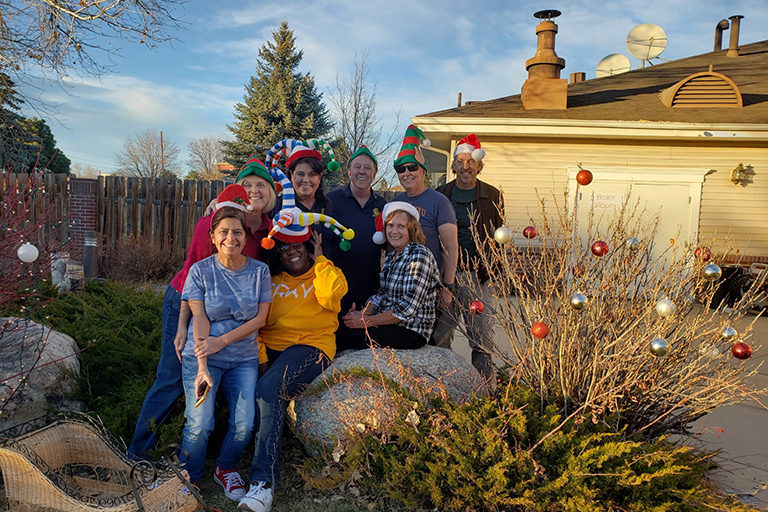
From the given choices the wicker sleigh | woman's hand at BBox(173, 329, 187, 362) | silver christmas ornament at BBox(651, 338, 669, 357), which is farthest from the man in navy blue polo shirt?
silver christmas ornament at BBox(651, 338, 669, 357)

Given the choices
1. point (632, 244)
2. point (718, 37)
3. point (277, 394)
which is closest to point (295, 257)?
point (277, 394)

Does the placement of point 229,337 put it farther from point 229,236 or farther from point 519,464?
point 519,464

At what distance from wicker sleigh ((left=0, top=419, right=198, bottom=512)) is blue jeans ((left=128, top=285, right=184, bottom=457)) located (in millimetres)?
182

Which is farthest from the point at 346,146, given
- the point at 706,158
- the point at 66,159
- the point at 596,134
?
the point at 66,159

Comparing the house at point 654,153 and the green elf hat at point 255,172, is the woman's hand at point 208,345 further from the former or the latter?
the house at point 654,153

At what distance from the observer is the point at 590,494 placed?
7.50 feet

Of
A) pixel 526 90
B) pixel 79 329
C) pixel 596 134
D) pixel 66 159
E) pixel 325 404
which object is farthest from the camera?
pixel 66 159

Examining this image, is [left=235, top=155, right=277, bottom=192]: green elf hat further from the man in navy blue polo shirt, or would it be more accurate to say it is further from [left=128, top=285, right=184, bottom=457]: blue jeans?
[left=128, top=285, right=184, bottom=457]: blue jeans

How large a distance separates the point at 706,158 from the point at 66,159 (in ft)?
92.1

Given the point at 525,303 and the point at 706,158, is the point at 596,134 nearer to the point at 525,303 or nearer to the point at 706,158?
the point at 706,158

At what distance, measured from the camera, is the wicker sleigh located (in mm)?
2338

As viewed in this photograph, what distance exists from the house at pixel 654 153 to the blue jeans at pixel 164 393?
260 inches

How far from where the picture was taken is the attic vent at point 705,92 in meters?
9.32

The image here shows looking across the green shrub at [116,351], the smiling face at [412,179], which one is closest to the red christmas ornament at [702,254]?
the smiling face at [412,179]
